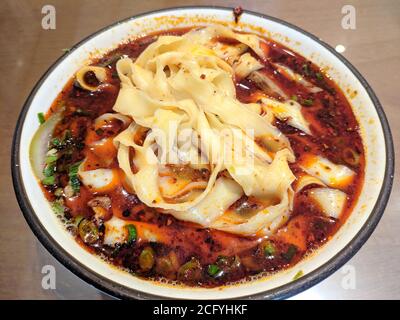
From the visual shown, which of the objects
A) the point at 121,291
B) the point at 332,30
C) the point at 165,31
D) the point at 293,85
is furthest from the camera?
the point at 332,30

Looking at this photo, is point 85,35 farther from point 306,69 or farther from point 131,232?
point 131,232

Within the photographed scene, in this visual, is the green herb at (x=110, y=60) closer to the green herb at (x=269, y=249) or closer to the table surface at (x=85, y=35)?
the table surface at (x=85, y=35)

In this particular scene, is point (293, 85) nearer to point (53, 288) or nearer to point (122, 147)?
point (122, 147)

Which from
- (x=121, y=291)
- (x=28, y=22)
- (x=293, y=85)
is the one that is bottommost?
(x=121, y=291)

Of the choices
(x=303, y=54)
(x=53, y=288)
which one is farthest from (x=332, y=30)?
(x=53, y=288)

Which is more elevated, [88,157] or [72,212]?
[88,157]

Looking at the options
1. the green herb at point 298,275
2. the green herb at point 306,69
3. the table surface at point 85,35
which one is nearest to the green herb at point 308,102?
the green herb at point 306,69

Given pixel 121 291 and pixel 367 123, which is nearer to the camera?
pixel 121 291

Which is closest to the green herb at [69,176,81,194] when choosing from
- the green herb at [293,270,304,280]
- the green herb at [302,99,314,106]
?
the green herb at [293,270,304,280]
